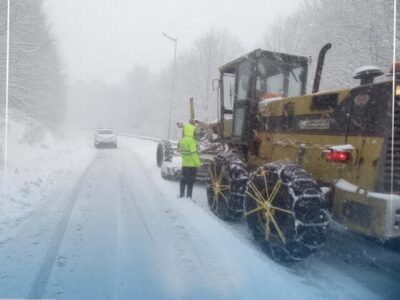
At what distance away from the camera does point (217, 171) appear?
7.11 metres

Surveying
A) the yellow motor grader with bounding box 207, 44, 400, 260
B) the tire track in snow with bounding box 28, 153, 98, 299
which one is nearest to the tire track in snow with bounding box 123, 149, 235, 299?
the yellow motor grader with bounding box 207, 44, 400, 260

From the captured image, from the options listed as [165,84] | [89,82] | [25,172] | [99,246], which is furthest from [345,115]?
[89,82]

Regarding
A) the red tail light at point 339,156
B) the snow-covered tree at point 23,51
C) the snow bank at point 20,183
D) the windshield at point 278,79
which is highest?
the snow-covered tree at point 23,51

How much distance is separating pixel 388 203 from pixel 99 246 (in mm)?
3646

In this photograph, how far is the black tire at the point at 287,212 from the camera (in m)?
4.16

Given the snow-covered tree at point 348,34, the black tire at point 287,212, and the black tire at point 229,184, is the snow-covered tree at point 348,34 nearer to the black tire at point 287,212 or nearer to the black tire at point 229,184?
the black tire at point 229,184

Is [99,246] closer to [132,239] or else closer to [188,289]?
[132,239]

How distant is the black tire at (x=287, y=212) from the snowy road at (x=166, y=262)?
0.89 feet

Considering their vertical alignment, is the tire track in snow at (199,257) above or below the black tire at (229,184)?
below

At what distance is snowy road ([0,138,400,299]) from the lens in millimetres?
3943

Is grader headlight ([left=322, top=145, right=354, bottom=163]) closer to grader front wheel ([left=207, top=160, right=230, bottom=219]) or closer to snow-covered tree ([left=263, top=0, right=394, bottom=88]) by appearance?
grader front wheel ([left=207, top=160, right=230, bottom=219])

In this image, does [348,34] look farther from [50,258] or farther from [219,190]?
[50,258]

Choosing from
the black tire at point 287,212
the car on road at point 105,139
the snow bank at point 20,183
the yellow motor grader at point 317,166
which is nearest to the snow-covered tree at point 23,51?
the snow bank at point 20,183

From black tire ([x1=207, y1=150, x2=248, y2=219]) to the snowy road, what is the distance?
28cm
